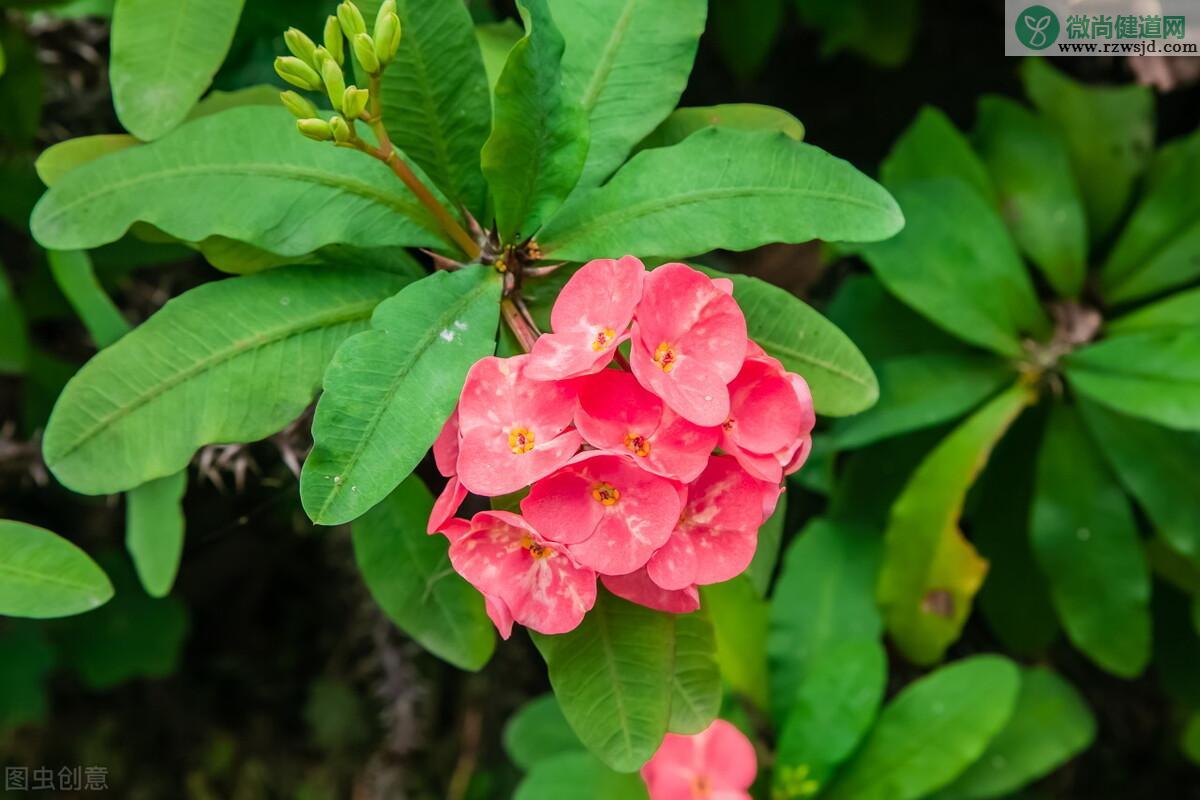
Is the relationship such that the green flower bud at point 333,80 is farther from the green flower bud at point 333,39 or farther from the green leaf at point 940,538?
the green leaf at point 940,538

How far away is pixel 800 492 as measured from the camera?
81.0 inches

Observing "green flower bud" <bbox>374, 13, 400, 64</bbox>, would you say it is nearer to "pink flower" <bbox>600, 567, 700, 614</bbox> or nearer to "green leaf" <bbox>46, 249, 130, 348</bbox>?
"pink flower" <bbox>600, 567, 700, 614</bbox>

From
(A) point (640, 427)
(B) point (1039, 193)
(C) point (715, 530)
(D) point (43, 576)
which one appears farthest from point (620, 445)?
(B) point (1039, 193)

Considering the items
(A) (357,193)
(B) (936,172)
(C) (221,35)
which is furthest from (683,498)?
(B) (936,172)

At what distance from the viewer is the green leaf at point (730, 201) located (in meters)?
1.01

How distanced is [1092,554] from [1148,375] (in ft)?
1.05

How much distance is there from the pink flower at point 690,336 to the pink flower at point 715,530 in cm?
8

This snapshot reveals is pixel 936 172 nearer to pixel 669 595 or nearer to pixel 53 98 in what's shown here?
pixel 669 595

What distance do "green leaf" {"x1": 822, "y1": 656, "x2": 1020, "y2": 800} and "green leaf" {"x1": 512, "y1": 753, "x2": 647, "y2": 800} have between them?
0.32 meters

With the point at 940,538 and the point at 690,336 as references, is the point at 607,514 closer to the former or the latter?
the point at 690,336

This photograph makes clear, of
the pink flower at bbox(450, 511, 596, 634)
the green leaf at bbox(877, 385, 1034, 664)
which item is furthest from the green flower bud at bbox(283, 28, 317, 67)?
the green leaf at bbox(877, 385, 1034, 664)

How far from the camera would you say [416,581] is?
1.22 meters

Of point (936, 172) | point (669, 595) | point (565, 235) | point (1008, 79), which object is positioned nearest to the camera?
point (669, 595)

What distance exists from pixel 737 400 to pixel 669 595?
0.66ft
